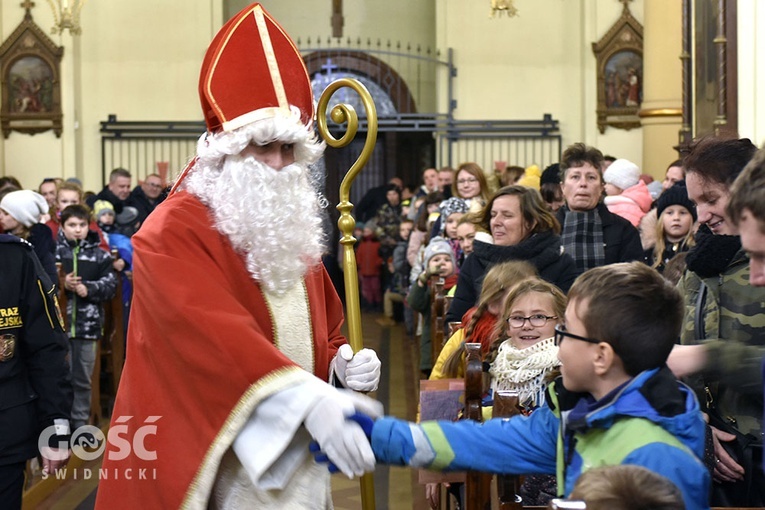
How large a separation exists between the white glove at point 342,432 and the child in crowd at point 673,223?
3.41m

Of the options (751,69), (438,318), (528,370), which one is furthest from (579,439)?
(751,69)

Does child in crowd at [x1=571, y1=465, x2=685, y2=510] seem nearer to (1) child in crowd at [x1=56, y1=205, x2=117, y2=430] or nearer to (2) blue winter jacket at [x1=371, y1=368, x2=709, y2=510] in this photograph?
(2) blue winter jacket at [x1=371, y1=368, x2=709, y2=510]

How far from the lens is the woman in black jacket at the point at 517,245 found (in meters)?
5.57

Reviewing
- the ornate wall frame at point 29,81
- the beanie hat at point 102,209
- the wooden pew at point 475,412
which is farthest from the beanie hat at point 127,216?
the wooden pew at point 475,412

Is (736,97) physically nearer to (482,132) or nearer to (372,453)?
(372,453)

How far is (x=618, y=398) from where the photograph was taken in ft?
8.15

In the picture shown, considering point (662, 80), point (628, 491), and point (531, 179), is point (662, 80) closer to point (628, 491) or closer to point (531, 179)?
point (531, 179)

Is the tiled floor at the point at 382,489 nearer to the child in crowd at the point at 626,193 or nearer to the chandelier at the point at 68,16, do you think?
the child in crowd at the point at 626,193

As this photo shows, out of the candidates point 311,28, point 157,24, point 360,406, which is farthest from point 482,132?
point 360,406

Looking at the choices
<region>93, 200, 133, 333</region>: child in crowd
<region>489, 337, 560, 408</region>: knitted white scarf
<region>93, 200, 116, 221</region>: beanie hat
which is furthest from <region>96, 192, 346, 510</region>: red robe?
<region>93, 200, 116, 221</region>: beanie hat

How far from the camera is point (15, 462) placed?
165 inches

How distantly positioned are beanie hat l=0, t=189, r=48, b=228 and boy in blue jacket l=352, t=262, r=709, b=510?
3.55 metres

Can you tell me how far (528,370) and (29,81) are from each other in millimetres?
14092

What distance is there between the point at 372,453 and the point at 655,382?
691 mm
